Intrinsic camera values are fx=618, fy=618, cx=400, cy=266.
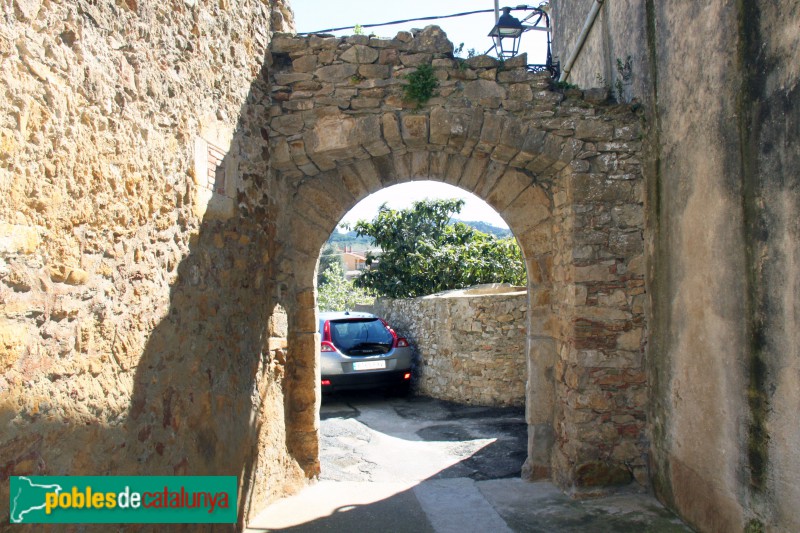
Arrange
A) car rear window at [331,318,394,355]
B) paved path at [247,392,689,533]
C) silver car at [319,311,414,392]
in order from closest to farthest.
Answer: paved path at [247,392,689,533] < silver car at [319,311,414,392] < car rear window at [331,318,394,355]

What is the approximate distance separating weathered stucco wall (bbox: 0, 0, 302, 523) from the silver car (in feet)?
12.6

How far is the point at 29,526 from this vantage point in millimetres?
1929

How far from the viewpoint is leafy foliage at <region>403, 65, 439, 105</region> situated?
14.0 ft

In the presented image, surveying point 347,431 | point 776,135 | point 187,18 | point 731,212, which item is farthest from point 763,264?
point 347,431

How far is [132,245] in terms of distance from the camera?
2.61m

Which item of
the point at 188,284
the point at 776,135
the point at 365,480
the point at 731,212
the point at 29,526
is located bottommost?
the point at 365,480

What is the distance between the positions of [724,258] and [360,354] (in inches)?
222

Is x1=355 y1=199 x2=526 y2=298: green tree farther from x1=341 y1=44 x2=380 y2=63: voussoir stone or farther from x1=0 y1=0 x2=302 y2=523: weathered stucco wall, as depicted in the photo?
x1=0 y1=0 x2=302 y2=523: weathered stucco wall

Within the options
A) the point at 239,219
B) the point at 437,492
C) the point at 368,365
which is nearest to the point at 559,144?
the point at 239,219

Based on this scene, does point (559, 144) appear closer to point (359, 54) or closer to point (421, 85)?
point (421, 85)

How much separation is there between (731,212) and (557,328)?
1.79 m

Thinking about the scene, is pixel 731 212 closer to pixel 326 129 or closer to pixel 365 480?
pixel 326 129

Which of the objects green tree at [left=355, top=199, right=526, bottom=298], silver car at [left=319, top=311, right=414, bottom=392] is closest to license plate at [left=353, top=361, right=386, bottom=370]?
silver car at [left=319, top=311, right=414, bottom=392]

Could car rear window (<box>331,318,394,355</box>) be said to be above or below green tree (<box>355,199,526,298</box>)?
below
